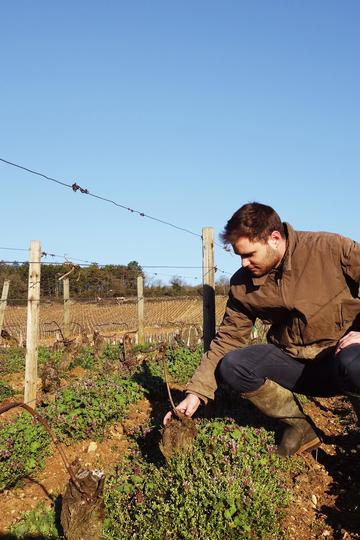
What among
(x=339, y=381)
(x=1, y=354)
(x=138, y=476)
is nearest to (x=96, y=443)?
(x=138, y=476)

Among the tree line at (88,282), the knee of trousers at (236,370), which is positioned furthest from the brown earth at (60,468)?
the tree line at (88,282)

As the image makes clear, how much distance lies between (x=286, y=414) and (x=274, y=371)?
35 centimetres

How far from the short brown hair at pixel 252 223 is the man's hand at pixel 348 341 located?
77 cm

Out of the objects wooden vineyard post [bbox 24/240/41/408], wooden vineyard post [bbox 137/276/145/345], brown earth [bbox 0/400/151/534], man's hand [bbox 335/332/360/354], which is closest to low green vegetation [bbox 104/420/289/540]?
brown earth [bbox 0/400/151/534]

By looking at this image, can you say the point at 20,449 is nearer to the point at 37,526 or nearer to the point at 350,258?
→ the point at 37,526

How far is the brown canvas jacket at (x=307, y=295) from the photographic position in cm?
335

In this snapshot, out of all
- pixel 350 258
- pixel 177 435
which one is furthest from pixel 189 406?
pixel 350 258

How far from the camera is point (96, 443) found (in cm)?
464

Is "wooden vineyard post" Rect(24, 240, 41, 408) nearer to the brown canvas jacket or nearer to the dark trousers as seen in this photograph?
the brown canvas jacket

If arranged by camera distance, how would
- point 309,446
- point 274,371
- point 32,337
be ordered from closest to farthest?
point 274,371 → point 309,446 → point 32,337

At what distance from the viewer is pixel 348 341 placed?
3.15m

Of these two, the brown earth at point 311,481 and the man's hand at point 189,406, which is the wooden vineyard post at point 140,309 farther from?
the man's hand at point 189,406

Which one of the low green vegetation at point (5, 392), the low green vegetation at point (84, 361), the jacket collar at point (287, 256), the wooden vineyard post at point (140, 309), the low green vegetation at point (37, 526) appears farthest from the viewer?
the wooden vineyard post at point (140, 309)

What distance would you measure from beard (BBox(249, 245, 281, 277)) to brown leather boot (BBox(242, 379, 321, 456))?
0.78 m
